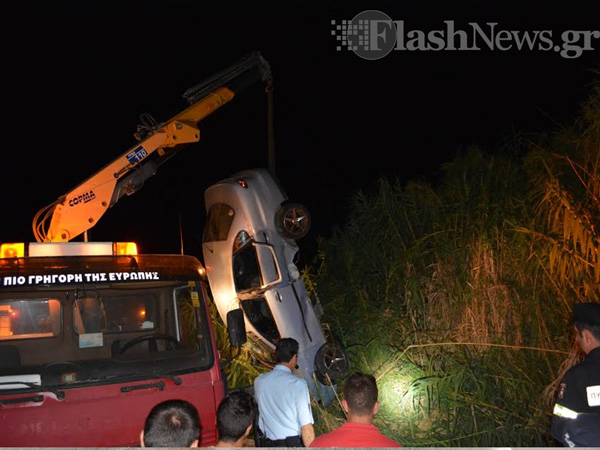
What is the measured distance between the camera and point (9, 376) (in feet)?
15.6

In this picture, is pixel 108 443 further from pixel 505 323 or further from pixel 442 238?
pixel 442 238

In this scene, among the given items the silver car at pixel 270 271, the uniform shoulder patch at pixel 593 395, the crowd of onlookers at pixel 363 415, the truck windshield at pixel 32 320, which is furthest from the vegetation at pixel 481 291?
the truck windshield at pixel 32 320

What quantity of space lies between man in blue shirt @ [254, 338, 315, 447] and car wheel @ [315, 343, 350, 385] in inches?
104

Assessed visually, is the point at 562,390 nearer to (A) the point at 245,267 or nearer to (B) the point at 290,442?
(B) the point at 290,442

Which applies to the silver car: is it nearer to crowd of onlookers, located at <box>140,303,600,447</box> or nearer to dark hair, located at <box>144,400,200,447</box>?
crowd of onlookers, located at <box>140,303,600,447</box>

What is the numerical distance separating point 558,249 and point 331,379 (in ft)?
9.34

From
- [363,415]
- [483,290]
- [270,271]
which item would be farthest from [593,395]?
[270,271]

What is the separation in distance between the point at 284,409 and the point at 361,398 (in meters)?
1.19

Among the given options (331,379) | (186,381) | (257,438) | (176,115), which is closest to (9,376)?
(186,381)

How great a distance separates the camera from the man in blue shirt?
15.2 feet

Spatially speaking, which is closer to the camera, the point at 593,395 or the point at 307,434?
the point at 593,395

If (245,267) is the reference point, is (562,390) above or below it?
below

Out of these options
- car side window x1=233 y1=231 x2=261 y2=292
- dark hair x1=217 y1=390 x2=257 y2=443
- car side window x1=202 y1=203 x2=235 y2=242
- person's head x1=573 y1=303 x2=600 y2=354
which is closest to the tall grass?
car side window x1=233 y1=231 x2=261 y2=292

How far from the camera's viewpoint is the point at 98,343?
5324 millimetres
